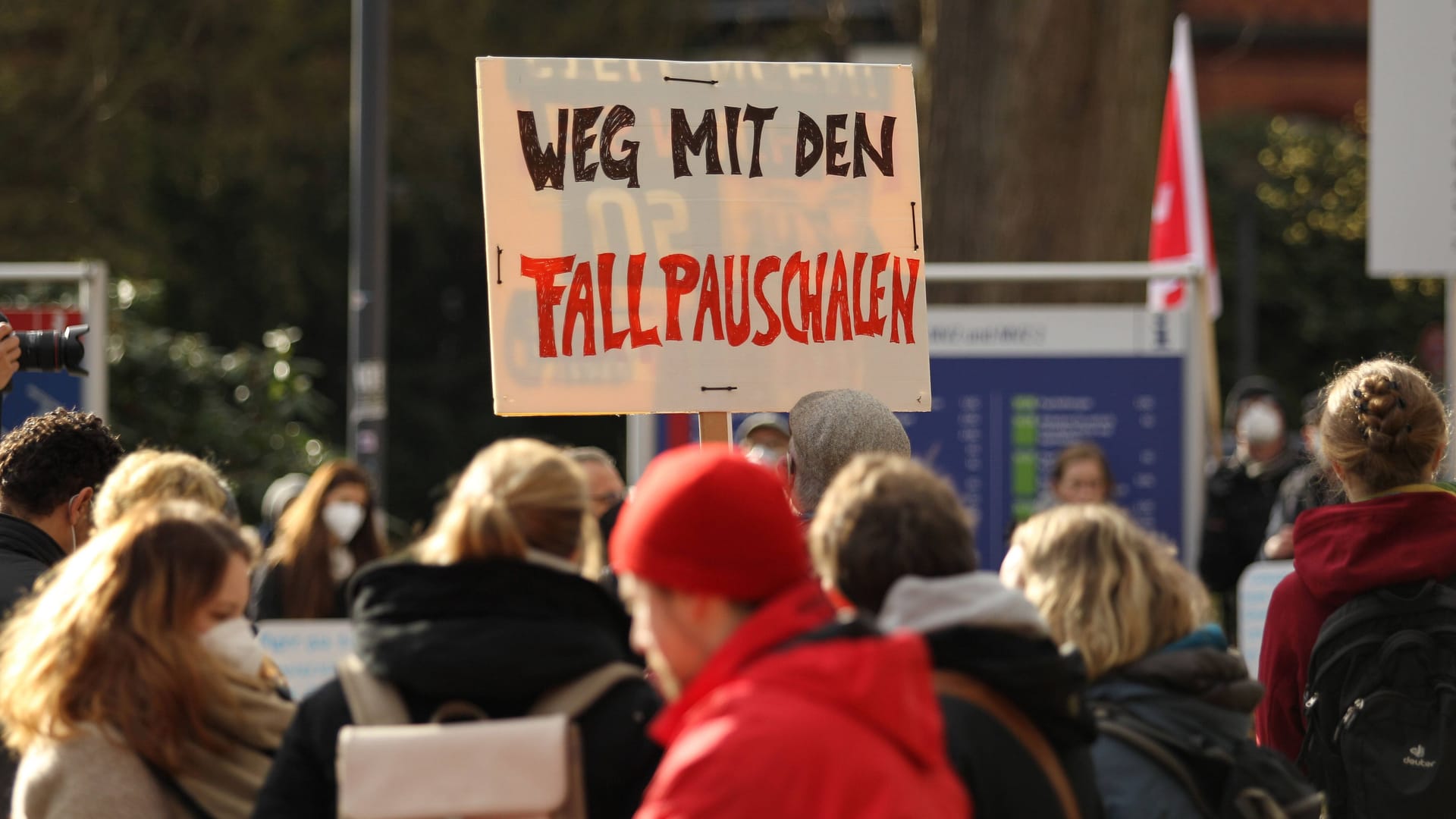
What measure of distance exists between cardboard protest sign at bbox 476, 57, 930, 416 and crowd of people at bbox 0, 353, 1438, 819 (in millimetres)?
815

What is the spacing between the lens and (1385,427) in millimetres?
3439

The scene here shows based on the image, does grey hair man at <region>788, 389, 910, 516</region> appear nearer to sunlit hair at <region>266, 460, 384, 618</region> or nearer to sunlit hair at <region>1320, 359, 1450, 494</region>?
sunlit hair at <region>1320, 359, 1450, 494</region>

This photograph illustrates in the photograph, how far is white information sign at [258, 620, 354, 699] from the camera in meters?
6.76

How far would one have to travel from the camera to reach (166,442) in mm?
12445

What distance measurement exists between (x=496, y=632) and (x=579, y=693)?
14 cm

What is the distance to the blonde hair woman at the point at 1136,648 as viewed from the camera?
108 inches

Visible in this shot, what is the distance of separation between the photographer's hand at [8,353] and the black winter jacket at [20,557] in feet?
1.93

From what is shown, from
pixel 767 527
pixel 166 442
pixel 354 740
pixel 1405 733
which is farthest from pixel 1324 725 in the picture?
pixel 166 442

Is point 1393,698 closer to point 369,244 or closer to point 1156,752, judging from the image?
point 1156,752

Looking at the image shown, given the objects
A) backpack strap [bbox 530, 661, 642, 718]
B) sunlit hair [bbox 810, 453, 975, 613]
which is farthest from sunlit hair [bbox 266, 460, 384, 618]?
sunlit hair [bbox 810, 453, 975, 613]

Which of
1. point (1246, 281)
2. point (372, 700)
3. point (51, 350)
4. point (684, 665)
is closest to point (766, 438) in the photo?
point (51, 350)

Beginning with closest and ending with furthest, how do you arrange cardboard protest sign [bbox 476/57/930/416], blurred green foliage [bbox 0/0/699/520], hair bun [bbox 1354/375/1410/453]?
1. hair bun [bbox 1354/375/1410/453]
2. cardboard protest sign [bbox 476/57/930/416]
3. blurred green foliage [bbox 0/0/699/520]

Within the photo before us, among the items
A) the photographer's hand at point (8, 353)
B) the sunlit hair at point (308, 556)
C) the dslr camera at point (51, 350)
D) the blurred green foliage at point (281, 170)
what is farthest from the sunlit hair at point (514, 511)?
the blurred green foliage at point (281, 170)

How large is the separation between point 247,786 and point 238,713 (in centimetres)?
11
